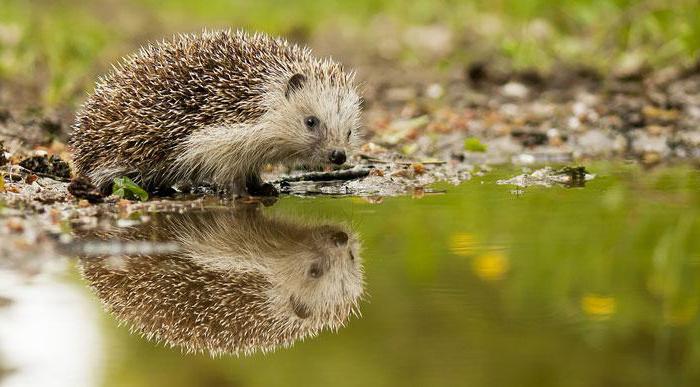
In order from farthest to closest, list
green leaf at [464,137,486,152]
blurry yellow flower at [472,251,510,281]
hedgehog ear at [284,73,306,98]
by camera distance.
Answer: green leaf at [464,137,486,152] < hedgehog ear at [284,73,306,98] < blurry yellow flower at [472,251,510,281]

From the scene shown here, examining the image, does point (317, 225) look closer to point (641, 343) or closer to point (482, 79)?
point (641, 343)

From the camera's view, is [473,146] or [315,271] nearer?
[315,271]

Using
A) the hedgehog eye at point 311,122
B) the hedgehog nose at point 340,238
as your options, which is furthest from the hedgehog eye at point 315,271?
the hedgehog eye at point 311,122

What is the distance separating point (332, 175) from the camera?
28.4ft

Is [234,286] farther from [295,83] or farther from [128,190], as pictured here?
[295,83]

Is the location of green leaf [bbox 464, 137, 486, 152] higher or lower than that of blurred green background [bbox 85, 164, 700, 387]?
higher

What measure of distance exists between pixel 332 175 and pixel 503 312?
184 inches

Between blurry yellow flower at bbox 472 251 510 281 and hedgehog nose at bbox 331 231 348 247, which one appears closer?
blurry yellow flower at bbox 472 251 510 281

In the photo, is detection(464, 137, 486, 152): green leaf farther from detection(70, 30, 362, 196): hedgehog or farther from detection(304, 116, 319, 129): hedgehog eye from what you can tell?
detection(304, 116, 319, 129): hedgehog eye

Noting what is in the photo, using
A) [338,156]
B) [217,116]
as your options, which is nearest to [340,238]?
[338,156]

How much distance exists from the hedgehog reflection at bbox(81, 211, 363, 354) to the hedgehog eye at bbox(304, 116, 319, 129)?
7.43ft

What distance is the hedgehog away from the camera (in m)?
8.11

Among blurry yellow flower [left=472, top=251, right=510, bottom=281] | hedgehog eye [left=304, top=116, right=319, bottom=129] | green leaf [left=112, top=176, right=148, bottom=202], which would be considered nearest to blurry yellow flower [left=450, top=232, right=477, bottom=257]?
blurry yellow flower [left=472, top=251, right=510, bottom=281]

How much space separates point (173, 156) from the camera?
820cm
